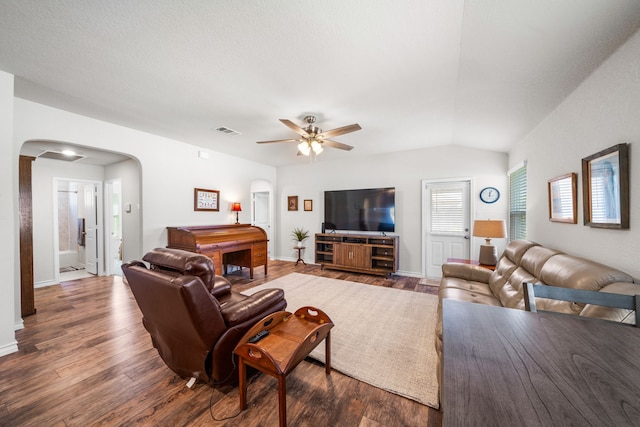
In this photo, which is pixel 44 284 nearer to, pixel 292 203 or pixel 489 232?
pixel 292 203

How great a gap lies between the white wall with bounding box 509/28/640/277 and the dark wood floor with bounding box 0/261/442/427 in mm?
1615

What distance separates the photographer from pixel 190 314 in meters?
1.39

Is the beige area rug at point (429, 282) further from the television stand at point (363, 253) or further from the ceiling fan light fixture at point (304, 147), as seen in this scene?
the ceiling fan light fixture at point (304, 147)

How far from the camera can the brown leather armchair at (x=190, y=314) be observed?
4.61 feet

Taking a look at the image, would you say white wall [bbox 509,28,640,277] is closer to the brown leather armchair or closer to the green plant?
the brown leather armchair

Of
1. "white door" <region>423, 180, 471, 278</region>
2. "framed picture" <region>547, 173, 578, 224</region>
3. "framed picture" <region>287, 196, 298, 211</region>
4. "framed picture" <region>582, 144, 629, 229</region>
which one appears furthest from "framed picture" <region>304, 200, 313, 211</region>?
"framed picture" <region>582, 144, 629, 229</region>

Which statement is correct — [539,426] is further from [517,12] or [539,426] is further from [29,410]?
[29,410]

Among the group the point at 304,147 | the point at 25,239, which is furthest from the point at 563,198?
the point at 25,239

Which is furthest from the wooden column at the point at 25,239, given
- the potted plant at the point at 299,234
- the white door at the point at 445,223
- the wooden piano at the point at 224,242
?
the white door at the point at 445,223

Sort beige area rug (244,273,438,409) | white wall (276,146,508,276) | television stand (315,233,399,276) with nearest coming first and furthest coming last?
beige area rug (244,273,438,409)
white wall (276,146,508,276)
television stand (315,233,399,276)

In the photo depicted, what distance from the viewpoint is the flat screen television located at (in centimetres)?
479

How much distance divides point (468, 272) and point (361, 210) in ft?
7.90

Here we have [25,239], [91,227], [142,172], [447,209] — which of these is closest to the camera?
[25,239]

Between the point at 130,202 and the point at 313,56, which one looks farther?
the point at 130,202
